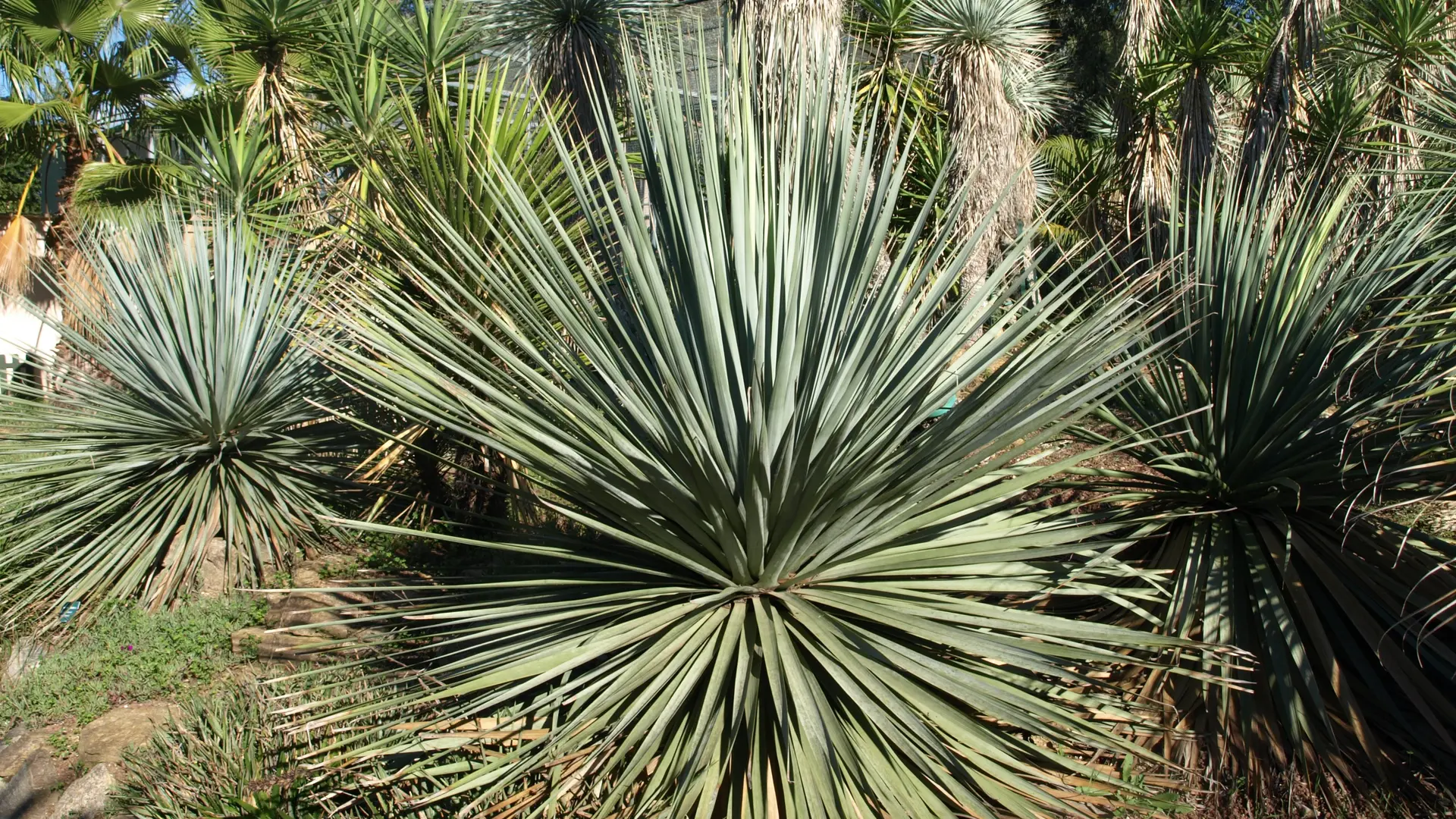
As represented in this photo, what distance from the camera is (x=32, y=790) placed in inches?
203

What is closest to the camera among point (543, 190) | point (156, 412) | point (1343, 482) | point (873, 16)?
point (1343, 482)

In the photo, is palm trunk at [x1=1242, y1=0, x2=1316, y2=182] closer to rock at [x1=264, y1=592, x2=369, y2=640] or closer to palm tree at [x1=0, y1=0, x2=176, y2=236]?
rock at [x1=264, y1=592, x2=369, y2=640]

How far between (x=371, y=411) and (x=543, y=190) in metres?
1.82

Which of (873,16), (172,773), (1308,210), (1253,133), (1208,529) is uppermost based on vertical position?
(873,16)

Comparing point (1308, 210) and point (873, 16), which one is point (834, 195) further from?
point (873, 16)

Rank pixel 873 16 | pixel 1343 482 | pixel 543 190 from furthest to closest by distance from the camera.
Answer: pixel 873 16, pixel 543 190, pixel 1343 482

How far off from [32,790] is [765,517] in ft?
14.9

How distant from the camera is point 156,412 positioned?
23.4ft

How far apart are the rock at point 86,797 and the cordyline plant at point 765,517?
2221 millimetres

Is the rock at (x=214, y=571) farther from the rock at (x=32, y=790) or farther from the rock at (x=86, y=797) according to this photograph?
the rock at (x=86, y=797)

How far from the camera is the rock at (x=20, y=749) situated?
5.34 meters

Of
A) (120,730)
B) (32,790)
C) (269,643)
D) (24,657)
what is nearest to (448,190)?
(269,643)

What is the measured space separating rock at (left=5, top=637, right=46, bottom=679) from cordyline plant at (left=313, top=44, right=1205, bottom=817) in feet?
13.8

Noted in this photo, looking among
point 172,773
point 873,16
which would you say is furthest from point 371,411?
point 873,16
